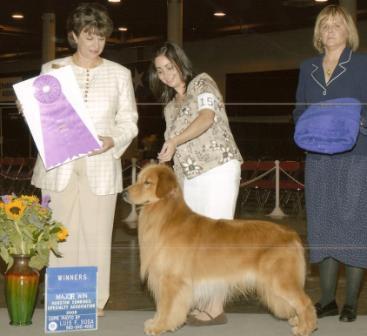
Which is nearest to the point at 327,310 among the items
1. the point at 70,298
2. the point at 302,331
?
the point at 302,331

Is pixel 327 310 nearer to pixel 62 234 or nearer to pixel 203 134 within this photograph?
pixel 203 134

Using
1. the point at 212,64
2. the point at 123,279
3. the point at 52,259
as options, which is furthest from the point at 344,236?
the point at 212,64

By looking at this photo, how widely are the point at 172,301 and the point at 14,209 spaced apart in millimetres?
963

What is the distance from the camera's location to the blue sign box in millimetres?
3480

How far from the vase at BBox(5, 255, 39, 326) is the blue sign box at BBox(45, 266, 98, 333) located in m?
0.14

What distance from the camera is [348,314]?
3797 millimetres

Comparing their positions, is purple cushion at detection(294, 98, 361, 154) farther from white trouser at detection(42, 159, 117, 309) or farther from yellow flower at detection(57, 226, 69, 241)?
yellow flower at detection(57, 226, 69, 241)

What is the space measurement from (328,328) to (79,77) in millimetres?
1900

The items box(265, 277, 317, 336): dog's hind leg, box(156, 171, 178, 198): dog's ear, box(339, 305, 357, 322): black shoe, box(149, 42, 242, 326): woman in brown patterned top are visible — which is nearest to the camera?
box(265, 277, 317, 336): dog's hind leg

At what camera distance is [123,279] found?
18.6 feet

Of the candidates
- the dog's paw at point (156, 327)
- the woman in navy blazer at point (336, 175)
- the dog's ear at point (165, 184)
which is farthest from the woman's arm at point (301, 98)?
the dog's paw at point (156, 327)

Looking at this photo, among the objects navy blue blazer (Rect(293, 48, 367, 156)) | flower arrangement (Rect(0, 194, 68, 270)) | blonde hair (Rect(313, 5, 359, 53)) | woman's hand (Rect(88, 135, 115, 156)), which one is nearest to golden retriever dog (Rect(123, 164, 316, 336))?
woman's hand (Rect(88, 135, 115, 156))

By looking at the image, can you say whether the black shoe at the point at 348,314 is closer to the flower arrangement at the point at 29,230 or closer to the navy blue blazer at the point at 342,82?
the navy blue blazer at the point at 342,82

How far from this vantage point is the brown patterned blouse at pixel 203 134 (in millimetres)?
3551
